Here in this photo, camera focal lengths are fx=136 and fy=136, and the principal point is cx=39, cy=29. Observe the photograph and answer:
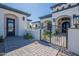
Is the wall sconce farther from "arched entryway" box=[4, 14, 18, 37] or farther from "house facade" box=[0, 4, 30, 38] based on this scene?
"arched entryway" box=[4, 14, 18, 37]

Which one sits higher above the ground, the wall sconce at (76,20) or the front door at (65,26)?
the wall sconce at (76,20)

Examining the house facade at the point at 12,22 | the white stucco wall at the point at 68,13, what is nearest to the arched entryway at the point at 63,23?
the white stucco wall at the point at 68,13

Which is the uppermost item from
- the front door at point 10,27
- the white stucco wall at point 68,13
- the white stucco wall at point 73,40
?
the white stucco wall at point 68,13

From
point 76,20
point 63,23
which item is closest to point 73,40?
point 76,20

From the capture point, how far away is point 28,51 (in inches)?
192

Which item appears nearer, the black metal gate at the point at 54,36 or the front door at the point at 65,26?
the front door at the point at 65,26

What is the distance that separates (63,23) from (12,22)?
13.0 ft

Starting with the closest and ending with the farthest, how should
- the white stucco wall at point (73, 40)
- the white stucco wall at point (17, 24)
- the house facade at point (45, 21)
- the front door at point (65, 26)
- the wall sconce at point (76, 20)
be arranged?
the white stucco wall at point (73, 40) → the wall sconce at point (76, 20) → the front door at point (65, 26) → the house facade at point (45, 21) → the white stucco wall at point (17, 24)

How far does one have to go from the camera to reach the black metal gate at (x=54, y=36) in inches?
217

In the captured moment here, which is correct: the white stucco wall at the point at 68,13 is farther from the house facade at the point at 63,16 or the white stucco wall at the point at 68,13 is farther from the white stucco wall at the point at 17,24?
the white stucco wall at the point at 17,24

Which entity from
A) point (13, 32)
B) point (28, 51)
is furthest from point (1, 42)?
point (28, 51)

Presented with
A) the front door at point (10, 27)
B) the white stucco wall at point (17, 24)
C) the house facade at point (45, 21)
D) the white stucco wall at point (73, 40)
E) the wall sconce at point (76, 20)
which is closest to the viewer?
the white stucco wall at point (73, 40)

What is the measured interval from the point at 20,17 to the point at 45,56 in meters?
4.73

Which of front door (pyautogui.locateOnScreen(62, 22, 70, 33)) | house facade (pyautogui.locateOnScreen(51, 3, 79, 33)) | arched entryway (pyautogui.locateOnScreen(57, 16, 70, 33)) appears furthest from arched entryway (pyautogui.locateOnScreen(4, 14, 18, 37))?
front door (pyautogui.locateOnScreen(62, 22, 70, 33))
